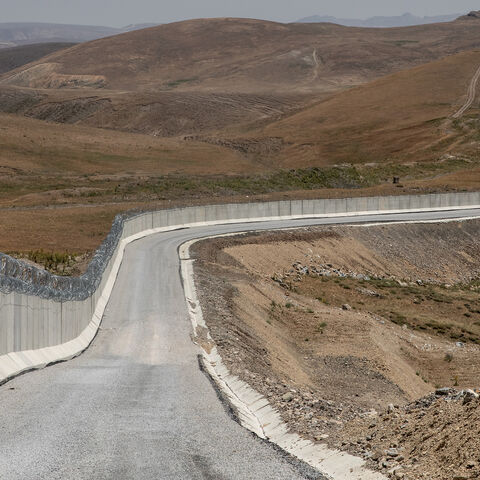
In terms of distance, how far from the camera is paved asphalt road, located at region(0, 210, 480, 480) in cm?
1176

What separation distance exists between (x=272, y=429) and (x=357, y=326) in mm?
21862

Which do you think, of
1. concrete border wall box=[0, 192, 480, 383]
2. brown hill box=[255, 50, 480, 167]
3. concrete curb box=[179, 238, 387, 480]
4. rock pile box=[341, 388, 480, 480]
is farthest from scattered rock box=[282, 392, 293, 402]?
brown hill box=[255, 50, 480, 167]

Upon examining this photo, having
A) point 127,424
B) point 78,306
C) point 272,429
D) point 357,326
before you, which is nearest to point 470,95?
point 357,326

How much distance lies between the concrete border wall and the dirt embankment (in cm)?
385

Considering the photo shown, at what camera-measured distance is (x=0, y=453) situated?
1216 centimetres

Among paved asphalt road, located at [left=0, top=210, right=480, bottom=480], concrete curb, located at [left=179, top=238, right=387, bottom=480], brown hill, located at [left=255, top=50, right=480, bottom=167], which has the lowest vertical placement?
concrete curb, located at [left=179, top=238, right=387, bottom=480]

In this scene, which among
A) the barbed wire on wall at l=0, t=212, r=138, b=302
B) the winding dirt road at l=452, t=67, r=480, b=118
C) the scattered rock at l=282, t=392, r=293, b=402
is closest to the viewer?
the scattered rock at l=282, t=392, r=293, b=402

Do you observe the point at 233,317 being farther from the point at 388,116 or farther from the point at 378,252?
the point at 388,116

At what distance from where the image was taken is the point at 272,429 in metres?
15.7

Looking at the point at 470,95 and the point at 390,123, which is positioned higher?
the point at 470,95

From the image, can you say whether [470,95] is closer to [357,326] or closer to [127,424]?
[357,326]

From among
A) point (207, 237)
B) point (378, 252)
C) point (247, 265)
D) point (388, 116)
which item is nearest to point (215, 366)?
point (247, 265)

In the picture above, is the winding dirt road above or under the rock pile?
above

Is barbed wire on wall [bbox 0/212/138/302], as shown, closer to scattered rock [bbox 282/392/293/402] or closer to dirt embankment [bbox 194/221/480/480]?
dirt embankment [bbox 194/221/480/480]
